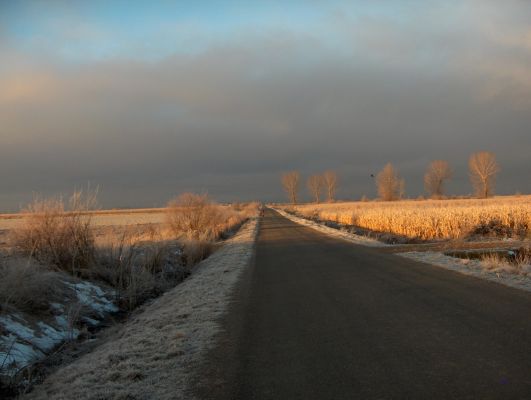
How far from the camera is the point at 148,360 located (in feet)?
19.9

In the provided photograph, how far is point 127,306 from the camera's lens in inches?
485

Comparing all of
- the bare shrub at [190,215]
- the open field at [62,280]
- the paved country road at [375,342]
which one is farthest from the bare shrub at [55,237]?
the bare shrub at [190,215]

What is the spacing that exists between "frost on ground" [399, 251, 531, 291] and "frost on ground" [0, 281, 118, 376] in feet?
31.5

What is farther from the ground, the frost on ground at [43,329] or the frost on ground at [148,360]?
the frost on ground at [148,360]

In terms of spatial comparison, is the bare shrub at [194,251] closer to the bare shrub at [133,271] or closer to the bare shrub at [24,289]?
the bare shrub at [133,271]

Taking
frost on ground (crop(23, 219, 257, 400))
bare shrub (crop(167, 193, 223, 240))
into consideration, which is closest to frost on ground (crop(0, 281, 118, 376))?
frost on ground (crop(23, 219, 257, 400))

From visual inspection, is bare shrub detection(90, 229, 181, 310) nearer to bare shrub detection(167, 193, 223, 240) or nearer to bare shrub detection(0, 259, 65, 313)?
bare shrub detection(0, 259, 65, 313)

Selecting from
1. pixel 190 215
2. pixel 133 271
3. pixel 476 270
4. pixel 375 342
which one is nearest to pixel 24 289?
pixel 133 271

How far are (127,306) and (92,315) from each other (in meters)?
1.70

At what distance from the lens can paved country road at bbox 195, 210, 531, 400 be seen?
4562mm

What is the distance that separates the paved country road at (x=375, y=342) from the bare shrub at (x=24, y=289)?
14.3ft

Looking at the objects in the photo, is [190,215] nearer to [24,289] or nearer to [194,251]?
[194,251]

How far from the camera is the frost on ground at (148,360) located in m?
5.07

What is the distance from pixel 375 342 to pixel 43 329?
6562 mm
